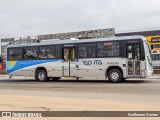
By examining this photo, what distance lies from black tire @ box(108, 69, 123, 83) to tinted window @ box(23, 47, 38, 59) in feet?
21.5

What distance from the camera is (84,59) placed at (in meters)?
24.1

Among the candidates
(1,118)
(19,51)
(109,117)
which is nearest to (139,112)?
(109,117)

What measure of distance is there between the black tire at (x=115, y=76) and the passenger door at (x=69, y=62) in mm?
2820

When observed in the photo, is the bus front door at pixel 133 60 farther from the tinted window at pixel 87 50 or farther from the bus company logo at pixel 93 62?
the tinted window at pixel 87 50

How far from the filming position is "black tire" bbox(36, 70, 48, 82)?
2632 centimetres

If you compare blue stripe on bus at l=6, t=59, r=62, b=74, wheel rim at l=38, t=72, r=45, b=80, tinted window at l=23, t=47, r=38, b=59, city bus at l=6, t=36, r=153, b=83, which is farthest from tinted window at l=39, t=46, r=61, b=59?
wheel rim at l=38, t=72, r=45, b=80

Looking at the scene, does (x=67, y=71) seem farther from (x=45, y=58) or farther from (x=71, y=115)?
(x=71, y=115)

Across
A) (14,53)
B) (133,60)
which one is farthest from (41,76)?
(133,60)

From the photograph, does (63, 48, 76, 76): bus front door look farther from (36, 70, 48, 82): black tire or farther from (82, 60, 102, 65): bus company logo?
(36, 70, 48, 82): black tire

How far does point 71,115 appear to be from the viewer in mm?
9789

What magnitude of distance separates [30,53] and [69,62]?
3.84 metres

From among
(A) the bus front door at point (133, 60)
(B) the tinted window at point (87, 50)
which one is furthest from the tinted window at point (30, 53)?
(A) the bus front door at point (133, 60)

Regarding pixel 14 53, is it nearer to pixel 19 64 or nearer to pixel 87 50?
pixel 19 64

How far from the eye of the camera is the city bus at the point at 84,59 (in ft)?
72.9
